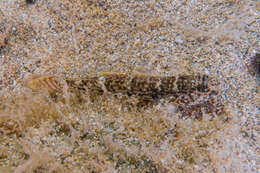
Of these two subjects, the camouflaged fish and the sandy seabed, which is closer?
the sandy seabed

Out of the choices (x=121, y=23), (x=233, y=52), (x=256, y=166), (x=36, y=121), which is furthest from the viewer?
(x=121, y=23)

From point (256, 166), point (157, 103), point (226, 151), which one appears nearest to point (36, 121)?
point (157, 103)

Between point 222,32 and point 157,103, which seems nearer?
point 157,103

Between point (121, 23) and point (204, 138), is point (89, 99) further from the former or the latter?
point (204, 138)

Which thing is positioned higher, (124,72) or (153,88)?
(124,72)

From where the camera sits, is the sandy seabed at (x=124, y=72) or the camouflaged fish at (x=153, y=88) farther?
the camouflaged fish at (x=153, y=88)

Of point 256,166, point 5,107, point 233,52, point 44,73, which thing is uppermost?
point 233,52

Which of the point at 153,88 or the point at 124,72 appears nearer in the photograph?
the point at 153,88

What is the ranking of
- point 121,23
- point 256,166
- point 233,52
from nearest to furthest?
point 256,166, point 233,52, point 121,23
